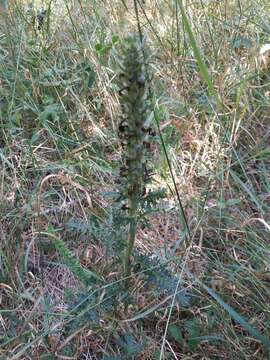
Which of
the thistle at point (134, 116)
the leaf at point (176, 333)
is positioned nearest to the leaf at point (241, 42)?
the thistle at point (134, 116)

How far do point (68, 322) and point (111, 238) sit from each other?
0.77 ft

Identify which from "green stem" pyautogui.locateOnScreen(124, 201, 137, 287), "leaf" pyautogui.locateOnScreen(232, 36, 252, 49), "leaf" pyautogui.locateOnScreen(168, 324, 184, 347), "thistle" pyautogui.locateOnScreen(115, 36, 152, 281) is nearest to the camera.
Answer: "thistle" pyautogui.locateOnScreen(115, 36, 152, 281)

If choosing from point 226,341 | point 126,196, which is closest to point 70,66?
point 126,196

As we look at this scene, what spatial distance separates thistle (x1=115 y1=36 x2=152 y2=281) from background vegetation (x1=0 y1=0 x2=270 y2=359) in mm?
43

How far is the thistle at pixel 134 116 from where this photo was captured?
1.11 meters

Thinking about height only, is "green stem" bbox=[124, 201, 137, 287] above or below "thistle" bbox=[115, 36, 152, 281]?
below

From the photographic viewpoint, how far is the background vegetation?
1354mm

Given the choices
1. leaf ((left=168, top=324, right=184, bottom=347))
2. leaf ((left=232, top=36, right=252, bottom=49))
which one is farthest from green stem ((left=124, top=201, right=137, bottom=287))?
leaf ((left=232, top=36, right=252, bottom=49))

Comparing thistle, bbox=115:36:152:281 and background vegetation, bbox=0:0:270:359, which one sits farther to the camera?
background vegetation, bbox=0:0:270:359

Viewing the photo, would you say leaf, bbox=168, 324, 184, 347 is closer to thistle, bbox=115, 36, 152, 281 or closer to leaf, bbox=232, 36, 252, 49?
thistle, bbox=115, 36, 152, 281

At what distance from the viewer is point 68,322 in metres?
1.33

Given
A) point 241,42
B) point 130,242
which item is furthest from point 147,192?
point 241,42

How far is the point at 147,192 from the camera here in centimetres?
156

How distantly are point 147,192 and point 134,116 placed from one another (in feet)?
1.46
